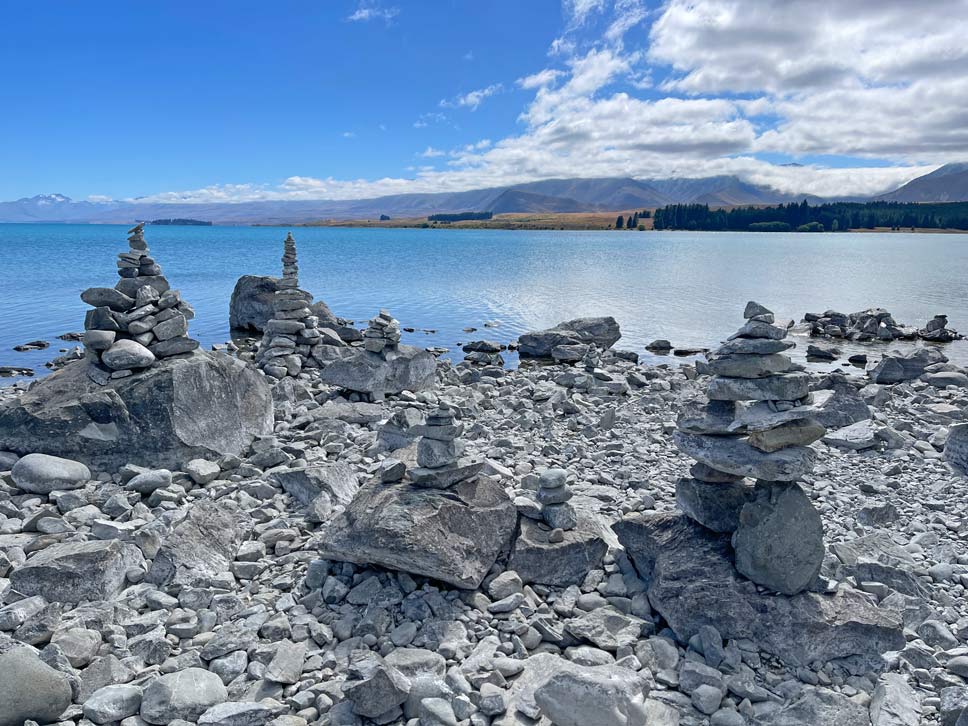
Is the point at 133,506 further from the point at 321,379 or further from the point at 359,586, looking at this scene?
the point at 321,379

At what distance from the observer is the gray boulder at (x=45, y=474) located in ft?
36.8

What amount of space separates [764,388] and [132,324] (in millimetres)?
12248

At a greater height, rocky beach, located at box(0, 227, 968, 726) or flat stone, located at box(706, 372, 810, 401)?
flat stone, located at box(706, 372, 810, 401)

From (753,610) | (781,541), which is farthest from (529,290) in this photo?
(753,610)

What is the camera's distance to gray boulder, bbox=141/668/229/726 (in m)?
6.21

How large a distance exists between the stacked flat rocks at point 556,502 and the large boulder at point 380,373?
1130 cm

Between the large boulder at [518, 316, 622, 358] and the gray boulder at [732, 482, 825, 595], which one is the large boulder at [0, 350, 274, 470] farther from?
the large boulder at [518, 316, 622, 358]

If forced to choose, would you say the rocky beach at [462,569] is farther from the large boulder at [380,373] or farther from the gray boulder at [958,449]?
the large boulder at [380,373]

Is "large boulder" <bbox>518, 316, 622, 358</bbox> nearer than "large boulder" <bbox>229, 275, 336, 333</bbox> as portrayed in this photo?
Yes

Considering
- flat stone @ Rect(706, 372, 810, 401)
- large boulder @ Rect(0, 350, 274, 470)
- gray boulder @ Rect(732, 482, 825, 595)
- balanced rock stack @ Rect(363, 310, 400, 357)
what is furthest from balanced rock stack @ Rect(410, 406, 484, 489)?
balanced rock stack @ Rect(363, 310, 400, 357)

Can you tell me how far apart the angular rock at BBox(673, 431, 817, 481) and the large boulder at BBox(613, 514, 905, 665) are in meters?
1.03

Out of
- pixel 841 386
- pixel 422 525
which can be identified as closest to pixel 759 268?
pixel 841 386

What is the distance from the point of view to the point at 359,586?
834cm

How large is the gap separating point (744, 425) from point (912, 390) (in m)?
18.1
